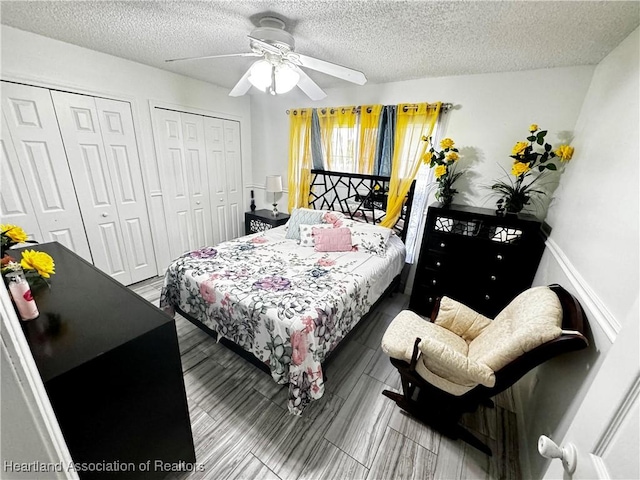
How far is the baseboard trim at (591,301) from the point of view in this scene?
3.18ft

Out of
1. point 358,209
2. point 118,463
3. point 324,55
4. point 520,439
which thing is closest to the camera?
point 118,463

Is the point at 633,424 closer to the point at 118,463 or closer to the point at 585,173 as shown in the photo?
the point at 118,463

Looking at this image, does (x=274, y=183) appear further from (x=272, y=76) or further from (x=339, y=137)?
(x=272, y=76)

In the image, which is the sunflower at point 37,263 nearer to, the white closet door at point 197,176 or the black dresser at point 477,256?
the white closet door at point 197,176

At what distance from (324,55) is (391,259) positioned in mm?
1855

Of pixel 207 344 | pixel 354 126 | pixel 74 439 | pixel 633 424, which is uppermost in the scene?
pixel 354 126

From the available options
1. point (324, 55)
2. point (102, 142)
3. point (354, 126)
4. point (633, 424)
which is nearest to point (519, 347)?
point (633, 424)

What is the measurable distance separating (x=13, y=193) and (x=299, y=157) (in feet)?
8.79

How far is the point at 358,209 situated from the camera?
10.3ft

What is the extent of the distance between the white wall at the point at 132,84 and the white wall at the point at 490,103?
5.24 feet

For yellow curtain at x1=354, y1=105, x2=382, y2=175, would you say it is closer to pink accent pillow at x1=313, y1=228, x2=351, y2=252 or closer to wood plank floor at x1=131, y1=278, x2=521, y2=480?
pink accent pillow at x1=313, y1=228, x2=351, y2=252

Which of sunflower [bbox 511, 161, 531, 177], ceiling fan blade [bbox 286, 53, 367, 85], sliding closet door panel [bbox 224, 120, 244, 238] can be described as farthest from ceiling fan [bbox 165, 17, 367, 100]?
sliding closet door panel [bbox 224, 120, 244, 238]

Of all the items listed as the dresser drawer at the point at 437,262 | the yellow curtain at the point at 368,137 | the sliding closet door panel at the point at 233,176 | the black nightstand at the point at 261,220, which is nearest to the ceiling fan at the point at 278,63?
the yellow curtain at the point at 368,137

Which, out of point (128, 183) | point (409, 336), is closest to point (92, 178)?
point (128, 183)
